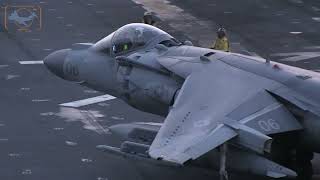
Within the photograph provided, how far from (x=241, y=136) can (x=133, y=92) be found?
4623mm

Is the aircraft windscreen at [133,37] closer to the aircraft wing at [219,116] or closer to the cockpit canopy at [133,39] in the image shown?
the cockpit canopy at [133,39]

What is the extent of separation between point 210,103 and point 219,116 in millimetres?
721

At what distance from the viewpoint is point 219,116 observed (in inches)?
595

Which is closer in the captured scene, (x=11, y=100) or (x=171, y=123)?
(x=171, y=123)

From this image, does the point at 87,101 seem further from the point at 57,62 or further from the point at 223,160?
the point at 223,160

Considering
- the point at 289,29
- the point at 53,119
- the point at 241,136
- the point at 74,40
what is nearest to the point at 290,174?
the point at 241,136

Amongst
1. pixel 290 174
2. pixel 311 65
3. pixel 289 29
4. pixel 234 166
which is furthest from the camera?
pixel 289 29

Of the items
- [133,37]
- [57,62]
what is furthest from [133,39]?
[57,62]

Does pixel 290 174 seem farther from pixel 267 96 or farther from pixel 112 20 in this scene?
pixel 112 20

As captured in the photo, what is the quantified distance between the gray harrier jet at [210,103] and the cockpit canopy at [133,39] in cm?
3

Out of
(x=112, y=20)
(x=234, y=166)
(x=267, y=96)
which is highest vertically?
(x=267, y=96)

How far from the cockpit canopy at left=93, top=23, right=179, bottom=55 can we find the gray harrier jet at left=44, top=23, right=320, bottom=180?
0.09ft

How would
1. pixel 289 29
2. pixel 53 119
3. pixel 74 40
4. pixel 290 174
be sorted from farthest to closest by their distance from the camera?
pixel 289 29 → pixel 74 40 → pixel 53 119 → pixel 290 174

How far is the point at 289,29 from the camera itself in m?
35.7
